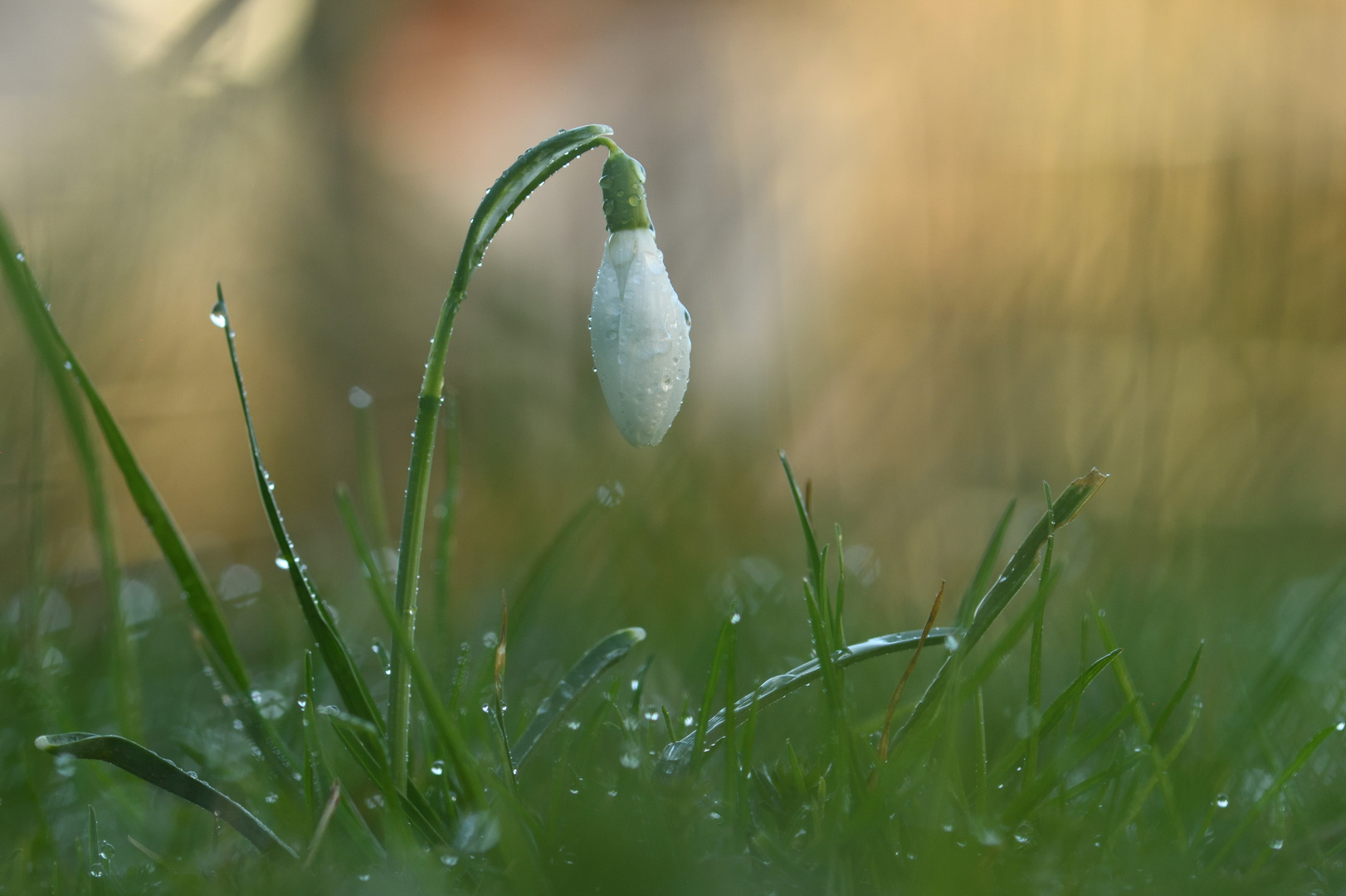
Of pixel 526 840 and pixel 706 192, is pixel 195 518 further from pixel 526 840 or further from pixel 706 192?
pixel 526 840

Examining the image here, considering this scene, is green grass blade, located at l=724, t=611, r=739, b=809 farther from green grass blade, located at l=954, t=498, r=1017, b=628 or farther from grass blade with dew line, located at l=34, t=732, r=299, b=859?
grass blade with dew line, located at l=34, t=732, r=299, b=859

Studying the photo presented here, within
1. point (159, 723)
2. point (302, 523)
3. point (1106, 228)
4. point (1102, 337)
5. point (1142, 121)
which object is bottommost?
point (302, 523)

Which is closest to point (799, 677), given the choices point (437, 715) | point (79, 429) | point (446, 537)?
point (437, 715)

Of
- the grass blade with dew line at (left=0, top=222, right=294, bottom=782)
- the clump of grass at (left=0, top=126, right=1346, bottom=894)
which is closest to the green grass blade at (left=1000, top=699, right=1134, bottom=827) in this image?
the clump of grass at (left=0, top=126, right=1346, bottom=894)

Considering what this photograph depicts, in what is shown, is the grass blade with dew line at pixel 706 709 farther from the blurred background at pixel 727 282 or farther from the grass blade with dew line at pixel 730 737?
the blurred background at pixel 727 282

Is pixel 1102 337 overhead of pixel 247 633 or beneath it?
overhead

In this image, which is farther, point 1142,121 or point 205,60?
point 1142,121

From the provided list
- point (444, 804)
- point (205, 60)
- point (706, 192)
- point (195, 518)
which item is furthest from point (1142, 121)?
point (195, 518)
